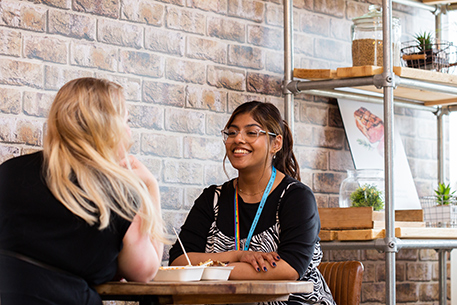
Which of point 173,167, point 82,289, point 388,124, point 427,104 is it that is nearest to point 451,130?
point 427,104

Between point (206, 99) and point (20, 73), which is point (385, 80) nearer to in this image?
point (206, 99)

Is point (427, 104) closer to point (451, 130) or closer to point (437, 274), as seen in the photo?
point (451, 130)

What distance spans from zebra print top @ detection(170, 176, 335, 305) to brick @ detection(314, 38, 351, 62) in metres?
1.15

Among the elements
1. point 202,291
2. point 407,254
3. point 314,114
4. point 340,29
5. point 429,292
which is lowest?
point 429,292

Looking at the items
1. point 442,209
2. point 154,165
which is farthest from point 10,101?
point 442,209

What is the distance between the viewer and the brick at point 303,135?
3.37 m

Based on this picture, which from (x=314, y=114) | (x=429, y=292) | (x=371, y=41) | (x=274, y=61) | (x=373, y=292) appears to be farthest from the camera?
(x=429, y=292)

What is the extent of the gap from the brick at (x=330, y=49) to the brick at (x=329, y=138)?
16.3 inches

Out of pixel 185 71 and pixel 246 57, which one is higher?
pixel 246 57

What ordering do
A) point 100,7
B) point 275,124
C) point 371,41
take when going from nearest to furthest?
1. point 275,124
2. point 100,7
3. point 371,41

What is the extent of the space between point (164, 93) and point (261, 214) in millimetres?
807

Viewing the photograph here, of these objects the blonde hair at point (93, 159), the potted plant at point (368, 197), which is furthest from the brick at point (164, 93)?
the blonde hair at point (93, 159)

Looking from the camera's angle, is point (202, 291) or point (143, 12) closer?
point (202, 291)

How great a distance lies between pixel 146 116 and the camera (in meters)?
2.86
